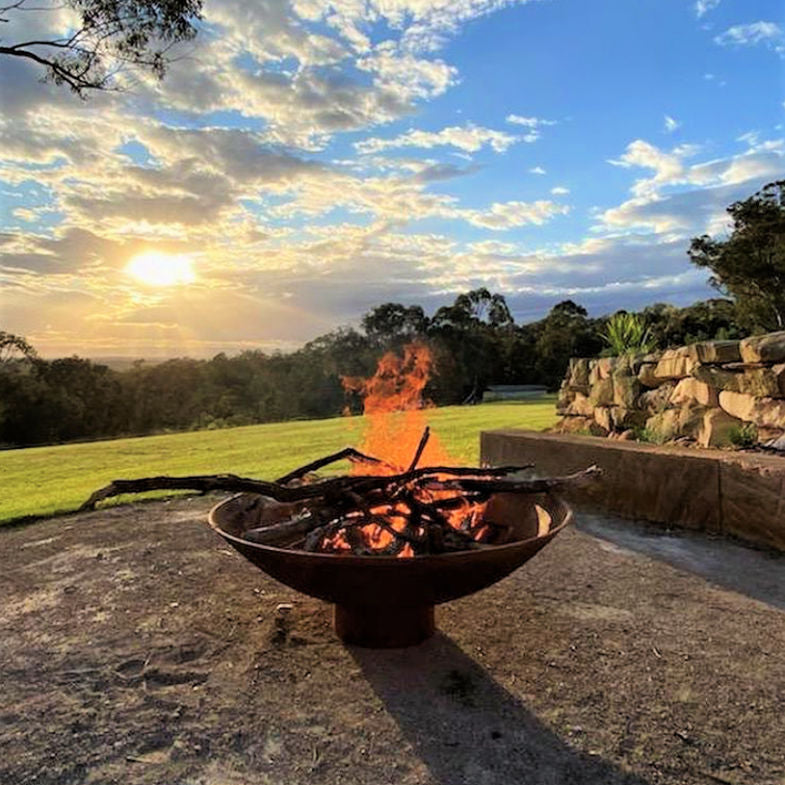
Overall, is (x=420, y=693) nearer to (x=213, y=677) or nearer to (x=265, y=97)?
(x=213, y=677)

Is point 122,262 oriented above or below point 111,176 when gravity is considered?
below

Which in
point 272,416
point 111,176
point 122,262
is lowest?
point 272,416

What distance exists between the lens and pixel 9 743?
2033 millimetres

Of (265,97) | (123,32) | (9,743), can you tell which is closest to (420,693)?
(9,743)

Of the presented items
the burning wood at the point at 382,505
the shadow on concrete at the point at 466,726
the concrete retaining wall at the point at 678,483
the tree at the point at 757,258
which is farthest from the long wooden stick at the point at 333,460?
the tree at the point at 757,258

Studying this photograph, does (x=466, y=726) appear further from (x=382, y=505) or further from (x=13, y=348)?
(x=13, y=348)

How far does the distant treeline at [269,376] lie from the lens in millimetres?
23594

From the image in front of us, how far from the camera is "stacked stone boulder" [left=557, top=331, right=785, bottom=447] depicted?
5.37m

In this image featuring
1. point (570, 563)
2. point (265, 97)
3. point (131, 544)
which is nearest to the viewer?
point (570, 563)

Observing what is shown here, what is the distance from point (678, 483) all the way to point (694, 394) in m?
2.03

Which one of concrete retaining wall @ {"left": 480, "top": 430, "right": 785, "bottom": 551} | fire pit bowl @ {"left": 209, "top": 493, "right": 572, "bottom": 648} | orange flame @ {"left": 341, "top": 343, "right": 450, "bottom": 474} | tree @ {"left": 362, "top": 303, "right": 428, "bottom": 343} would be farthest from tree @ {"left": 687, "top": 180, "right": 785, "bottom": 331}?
fire pit bowl @ {"left": 209, "top": 493, "right": 572, "bottom": 648}

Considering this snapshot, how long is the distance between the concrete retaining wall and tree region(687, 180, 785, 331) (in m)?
17.5

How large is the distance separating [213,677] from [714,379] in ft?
17.6

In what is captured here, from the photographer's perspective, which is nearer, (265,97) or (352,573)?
(352,573)
